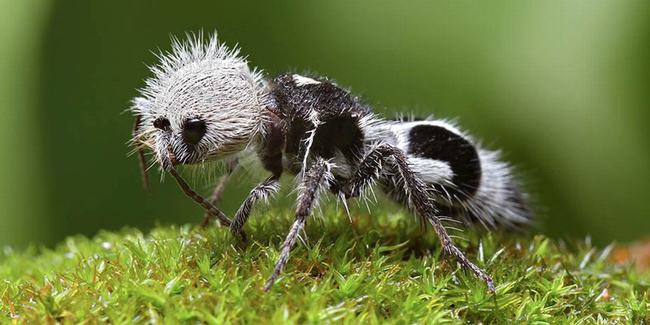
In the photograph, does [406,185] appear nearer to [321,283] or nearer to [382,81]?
[321,283]

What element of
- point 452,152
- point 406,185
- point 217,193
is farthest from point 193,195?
point 452,152

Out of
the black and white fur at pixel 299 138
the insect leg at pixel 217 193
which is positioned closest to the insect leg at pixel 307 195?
the black and white fur at pixel 299 138

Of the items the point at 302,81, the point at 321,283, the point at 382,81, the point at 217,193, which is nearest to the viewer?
the point at 321,283

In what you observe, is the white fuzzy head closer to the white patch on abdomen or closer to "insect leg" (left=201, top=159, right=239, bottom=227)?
the white patch on abdomen

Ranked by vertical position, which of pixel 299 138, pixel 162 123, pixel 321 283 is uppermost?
pixel 162 123

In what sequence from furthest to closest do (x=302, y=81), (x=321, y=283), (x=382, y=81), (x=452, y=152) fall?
(x=382, y=81) → (x=452, y=152) → (x=302, y=81) → (x=321, y=283)

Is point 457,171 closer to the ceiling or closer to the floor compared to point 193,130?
closer to the floor

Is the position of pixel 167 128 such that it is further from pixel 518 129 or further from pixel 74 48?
pixel 518 129

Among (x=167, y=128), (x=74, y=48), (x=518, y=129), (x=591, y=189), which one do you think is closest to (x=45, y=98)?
(x=74, y=48)
